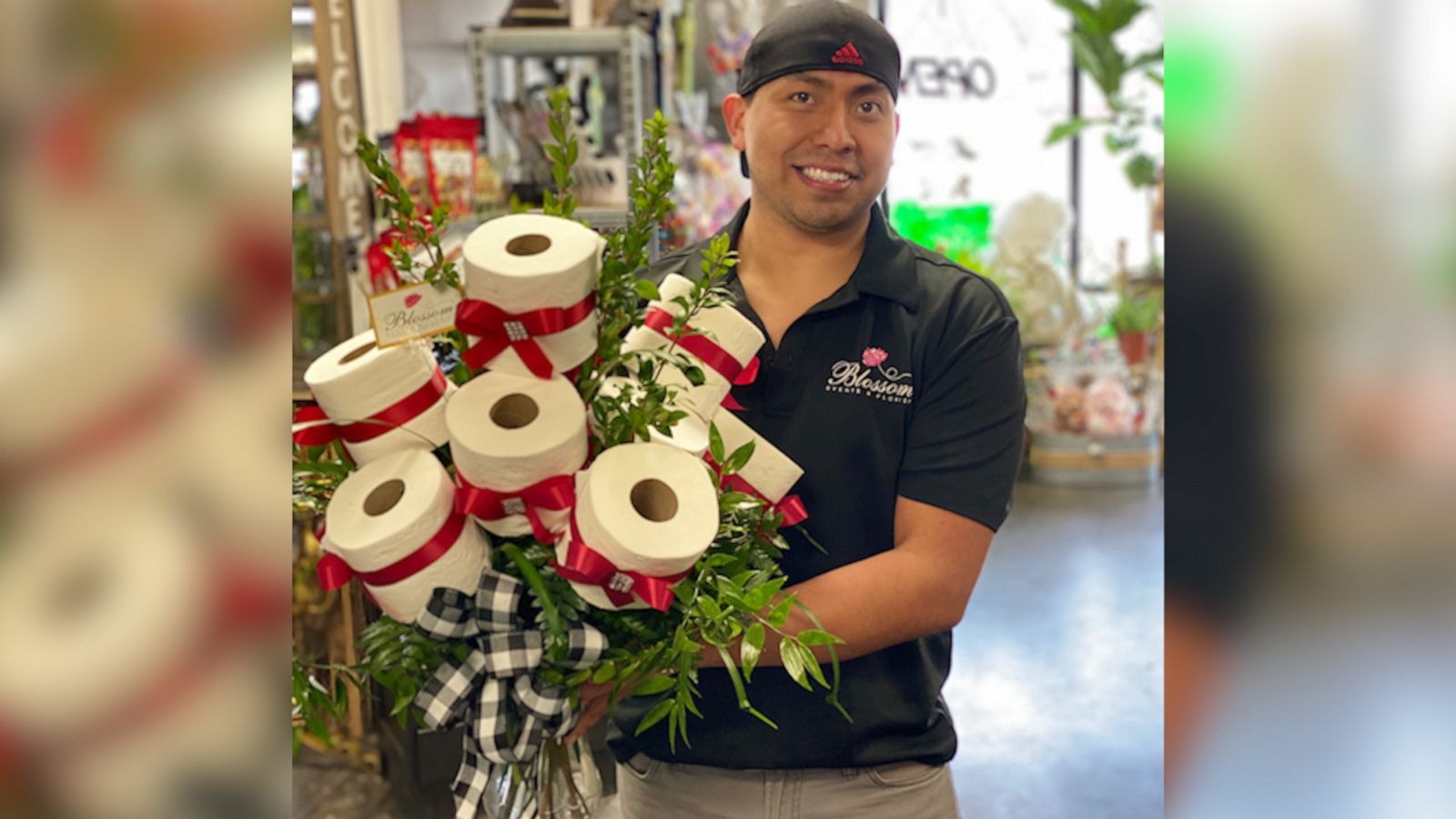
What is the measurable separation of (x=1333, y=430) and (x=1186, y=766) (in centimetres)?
10

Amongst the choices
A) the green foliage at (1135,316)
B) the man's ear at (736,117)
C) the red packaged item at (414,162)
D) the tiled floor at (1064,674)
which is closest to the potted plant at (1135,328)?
the green foliage at (1135,316)

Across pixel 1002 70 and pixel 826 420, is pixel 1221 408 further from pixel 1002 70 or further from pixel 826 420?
pixel 1002 70

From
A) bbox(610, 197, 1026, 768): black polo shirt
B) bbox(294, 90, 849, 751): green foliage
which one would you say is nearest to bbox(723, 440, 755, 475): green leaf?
bbox(294, 90, 849, 751): green foliage

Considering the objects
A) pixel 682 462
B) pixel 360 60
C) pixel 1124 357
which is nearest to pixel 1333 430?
pixel 682 462

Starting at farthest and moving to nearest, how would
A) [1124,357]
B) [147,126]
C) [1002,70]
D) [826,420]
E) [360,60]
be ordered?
→ [1002,70], [1124,357], [360,60], [826,420], [147,126]

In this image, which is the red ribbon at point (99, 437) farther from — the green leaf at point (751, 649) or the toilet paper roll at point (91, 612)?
Result: the green leaf at point (751, 649)

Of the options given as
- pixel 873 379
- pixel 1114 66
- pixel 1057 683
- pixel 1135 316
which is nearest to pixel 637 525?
pixel 873 379

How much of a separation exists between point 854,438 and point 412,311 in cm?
69

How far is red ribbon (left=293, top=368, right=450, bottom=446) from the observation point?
1.21 metres

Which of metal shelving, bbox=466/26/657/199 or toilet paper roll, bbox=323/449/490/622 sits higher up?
metal shelving, bbox=466/26/657/199

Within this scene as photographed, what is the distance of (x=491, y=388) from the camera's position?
48.3 inches

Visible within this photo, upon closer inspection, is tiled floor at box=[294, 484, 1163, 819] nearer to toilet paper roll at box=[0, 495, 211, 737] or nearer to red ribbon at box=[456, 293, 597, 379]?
red ribbon at box=[456, 293, 597, 379]

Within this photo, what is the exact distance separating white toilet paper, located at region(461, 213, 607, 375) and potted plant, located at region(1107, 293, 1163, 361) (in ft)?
23.6

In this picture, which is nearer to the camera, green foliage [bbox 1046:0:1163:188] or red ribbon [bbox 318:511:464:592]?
red ribbon [bbox 318:511:464:592]
